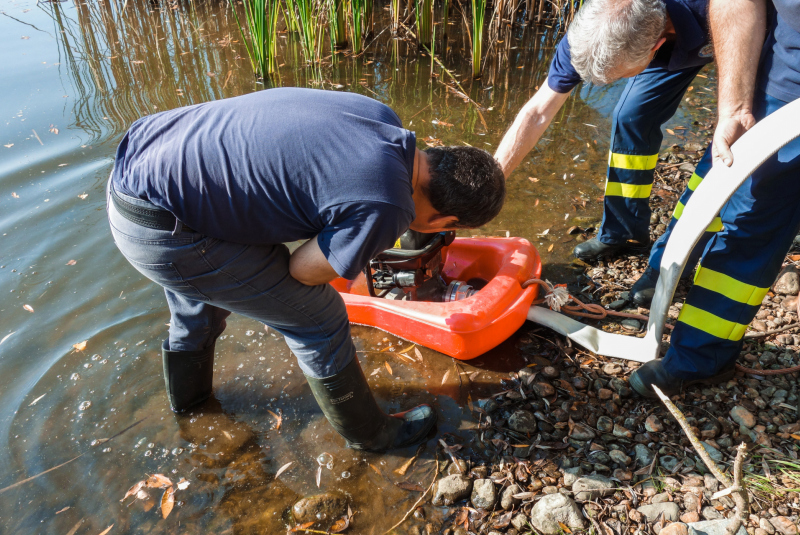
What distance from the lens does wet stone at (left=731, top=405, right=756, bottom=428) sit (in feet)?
7.12

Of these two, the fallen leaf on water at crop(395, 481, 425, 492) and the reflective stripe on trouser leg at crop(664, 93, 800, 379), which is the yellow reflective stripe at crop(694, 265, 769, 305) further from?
the fallen leaf on water at crop(395, 481, 425, 492)

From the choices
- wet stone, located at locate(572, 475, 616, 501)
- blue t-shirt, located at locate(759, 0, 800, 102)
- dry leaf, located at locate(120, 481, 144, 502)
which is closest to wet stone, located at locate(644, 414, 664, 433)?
wet stone, located at locate(572, 475, 616, 501)

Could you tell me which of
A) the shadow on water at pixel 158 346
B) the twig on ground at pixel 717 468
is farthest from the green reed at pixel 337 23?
the twig on ground at pixel 717 468

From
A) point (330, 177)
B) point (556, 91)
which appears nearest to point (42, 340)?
point (330, 177)

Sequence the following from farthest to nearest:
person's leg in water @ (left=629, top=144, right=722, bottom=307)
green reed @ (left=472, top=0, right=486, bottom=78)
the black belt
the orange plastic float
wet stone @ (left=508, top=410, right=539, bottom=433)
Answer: green reed @ (left=472, top=0, right=486, bottom=78) < person's leg in water @ (left=629, top=144, right=722, bottom=307) < the orange plastic float < wet stone @ (left=508, top=410, right=539, bottom=433) < the black belt

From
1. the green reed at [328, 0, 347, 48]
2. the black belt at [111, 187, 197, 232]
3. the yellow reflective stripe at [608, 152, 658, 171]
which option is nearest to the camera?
the black belt at [111, 187, 197, 232]

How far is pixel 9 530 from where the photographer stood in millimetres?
2084

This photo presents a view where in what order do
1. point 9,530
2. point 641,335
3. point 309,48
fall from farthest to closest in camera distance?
1. point 309,48
2. point 641,335
3. point 9,530

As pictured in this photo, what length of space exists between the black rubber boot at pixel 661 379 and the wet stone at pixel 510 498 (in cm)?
74

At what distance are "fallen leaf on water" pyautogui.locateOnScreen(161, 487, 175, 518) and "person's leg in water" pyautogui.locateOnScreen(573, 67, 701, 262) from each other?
8.38 feet

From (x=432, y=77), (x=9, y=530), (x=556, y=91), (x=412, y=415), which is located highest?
(x=556, y=91)

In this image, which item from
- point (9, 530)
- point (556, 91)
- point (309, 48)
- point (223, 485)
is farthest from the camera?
point (309, 48)

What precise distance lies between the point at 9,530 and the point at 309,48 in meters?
4.88

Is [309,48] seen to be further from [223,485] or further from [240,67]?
[223,485]
